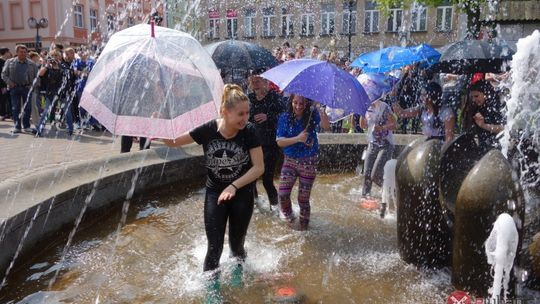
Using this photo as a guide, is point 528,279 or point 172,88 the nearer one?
point 528,279

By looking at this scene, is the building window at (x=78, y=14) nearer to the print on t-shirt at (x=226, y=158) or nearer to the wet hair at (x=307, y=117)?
the wet hair at (x=307, y=117)

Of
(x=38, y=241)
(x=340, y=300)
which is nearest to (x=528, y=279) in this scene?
(x=340, y=300)

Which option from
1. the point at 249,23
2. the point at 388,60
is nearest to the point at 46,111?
the point at 388,60

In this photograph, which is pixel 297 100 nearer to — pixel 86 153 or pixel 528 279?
pixel 528 279

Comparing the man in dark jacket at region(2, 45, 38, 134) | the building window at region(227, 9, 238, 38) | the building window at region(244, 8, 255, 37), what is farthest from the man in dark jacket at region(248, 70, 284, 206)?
the building window at region(227, 9, 238, 38)

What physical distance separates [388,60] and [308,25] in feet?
99.2

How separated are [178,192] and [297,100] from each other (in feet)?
8.56

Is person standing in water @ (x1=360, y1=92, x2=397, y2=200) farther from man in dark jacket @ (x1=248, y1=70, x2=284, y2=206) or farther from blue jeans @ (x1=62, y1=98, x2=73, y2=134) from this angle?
→ blue jeans @ (x1=62, y1=98, x2=73, y2=134)

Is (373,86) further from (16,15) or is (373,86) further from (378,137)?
(16,15)

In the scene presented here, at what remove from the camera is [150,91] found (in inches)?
165

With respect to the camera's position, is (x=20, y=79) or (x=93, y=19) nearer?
(x=20, y=79)

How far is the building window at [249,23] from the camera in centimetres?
3819

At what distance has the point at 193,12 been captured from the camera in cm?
4094

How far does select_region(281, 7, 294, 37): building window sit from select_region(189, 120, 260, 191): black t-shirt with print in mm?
35163
